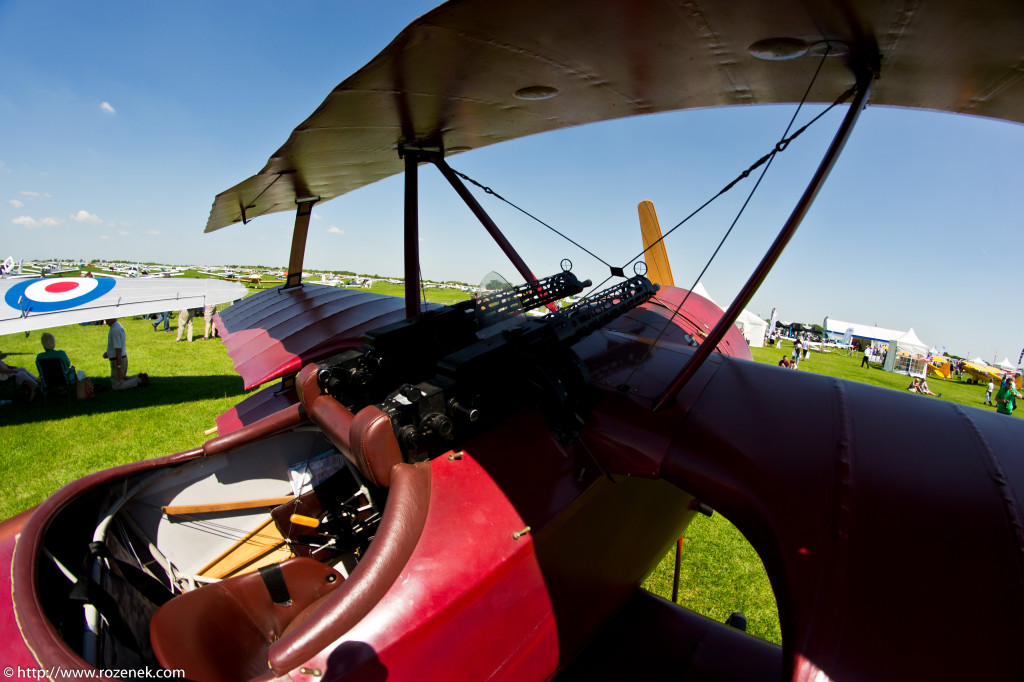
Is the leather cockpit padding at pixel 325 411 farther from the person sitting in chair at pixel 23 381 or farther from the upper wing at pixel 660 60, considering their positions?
the person sitting in chair at pixel 23 381

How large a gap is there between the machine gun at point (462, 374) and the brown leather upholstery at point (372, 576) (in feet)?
0.61

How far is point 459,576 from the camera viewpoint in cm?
181

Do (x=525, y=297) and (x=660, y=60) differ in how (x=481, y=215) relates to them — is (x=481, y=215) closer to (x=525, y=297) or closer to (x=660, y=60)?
(x=525, y=297)

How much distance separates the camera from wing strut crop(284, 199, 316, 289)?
7.73m

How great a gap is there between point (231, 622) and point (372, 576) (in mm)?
1438

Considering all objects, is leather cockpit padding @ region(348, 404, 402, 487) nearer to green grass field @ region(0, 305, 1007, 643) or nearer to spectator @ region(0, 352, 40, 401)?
green grass field @ region(0, 305, 1007, 643)

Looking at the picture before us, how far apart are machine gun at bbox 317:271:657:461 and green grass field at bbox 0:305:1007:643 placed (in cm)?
164

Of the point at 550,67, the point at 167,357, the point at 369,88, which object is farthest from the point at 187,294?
the point at 550,67

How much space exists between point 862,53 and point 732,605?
15.5ft

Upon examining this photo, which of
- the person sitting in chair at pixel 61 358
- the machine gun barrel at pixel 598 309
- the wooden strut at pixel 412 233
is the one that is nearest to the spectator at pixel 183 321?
the person sitting in chair at pixel 61 358

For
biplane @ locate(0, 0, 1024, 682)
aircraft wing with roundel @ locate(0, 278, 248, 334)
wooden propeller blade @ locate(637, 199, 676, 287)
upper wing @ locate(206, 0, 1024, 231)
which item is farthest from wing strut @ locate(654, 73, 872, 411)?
aircraft wing with roundel @ locate(0, 278, 248, 334)

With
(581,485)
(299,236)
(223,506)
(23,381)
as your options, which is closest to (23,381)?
(23,381)

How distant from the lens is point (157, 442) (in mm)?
7270

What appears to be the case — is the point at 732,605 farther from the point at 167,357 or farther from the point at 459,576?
the point at 167,357
